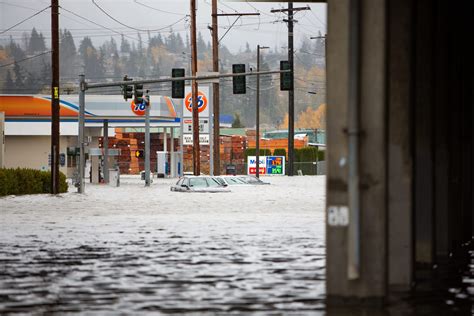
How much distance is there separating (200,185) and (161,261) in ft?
153

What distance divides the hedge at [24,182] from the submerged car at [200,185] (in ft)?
27.7

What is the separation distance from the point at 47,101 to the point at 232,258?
75000 millimetres

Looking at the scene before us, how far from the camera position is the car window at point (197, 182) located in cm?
6718

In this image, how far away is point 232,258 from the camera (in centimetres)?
2145

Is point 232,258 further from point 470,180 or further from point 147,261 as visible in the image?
point 470,180

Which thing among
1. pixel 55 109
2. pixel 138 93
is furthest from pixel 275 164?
pixel 55 109

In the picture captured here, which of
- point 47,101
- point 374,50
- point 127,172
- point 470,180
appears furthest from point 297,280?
point 127,172

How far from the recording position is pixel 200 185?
221 feet

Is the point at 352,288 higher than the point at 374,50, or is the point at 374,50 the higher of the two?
the point at 374,50

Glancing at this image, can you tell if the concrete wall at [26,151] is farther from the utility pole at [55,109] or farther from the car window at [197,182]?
the utility pole at [55,109]

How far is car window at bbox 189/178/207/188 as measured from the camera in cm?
6718

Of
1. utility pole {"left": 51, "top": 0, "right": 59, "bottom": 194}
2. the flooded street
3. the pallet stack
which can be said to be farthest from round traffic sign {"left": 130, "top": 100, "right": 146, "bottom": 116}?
the pallet stack

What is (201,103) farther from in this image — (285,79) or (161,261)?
(161,261)

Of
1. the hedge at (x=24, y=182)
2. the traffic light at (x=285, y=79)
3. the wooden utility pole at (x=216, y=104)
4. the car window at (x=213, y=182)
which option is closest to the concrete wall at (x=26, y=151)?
the wooden utility pole at (x=216, y=104)
